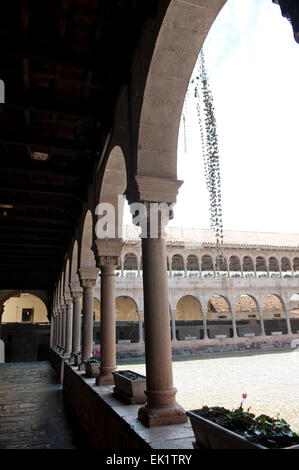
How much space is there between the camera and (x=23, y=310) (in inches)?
1346

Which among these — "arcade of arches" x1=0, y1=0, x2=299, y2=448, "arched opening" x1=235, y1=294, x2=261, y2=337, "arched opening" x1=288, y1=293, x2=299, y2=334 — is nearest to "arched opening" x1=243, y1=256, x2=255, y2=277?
"arched opening" x1=235, y1=294, x2=261, y2=337

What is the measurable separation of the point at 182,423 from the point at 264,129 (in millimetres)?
3190

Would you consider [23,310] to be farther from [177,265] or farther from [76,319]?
[76,319]

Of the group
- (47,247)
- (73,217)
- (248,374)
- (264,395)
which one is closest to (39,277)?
(47,247)

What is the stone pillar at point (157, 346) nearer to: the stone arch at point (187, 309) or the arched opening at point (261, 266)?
the arched opening at point (261, 266)

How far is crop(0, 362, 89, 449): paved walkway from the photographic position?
A: 210 inches

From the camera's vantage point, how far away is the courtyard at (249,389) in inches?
306

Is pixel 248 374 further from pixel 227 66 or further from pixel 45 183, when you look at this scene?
pixel 227 66

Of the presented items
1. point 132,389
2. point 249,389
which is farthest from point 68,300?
point 132,389

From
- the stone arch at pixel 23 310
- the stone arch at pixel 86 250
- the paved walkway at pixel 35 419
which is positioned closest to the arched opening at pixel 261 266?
the stone arch at pixel 23 310

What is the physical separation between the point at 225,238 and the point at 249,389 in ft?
65.5

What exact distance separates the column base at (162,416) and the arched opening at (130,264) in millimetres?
22514

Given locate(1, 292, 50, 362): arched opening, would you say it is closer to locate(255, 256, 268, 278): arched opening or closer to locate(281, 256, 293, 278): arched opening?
locate(255, 256, 268, 278): arched opening

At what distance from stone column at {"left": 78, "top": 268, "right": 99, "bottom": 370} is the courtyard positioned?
2526 millimetres
